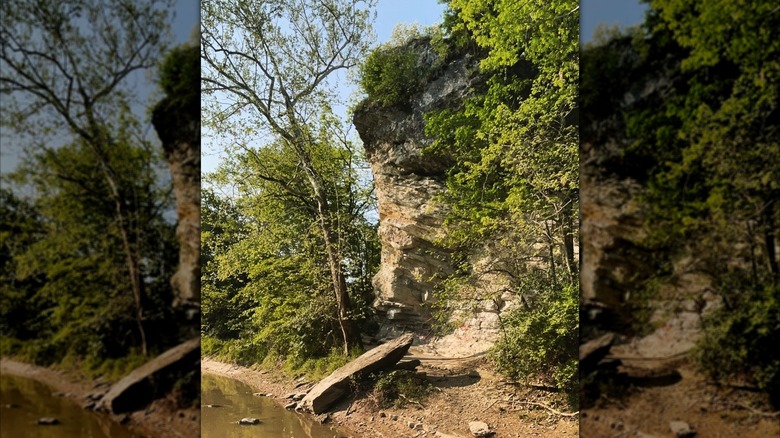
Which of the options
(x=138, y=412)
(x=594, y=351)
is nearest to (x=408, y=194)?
(x=594, y=351)

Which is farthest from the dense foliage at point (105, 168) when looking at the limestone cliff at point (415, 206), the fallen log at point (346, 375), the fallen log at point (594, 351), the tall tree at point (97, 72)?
the limestone cliff at point (415, 206)

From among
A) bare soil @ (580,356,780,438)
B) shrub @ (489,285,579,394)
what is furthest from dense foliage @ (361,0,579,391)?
bare soil @ (580,356,780,438)

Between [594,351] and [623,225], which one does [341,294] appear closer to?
[594,351]

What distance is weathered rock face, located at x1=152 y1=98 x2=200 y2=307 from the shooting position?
4.62ft

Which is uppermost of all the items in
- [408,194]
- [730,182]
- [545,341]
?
[408,194]

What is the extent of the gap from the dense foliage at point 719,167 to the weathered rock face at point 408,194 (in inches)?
185

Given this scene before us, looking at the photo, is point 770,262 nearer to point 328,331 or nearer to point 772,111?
point 772,111

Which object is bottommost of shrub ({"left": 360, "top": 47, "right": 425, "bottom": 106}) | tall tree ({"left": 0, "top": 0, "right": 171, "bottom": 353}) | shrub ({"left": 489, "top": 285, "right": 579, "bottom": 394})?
shrub ({"left": 489, "top": 285, "right": 579, "bottom": 394})

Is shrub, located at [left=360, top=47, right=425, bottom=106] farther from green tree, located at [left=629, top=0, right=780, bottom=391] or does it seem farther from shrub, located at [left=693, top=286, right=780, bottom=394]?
shrub, located at [left=693, top=286, right=780, bottom=394]

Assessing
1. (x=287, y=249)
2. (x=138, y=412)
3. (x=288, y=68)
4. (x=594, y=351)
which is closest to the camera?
(x=138, y=412)

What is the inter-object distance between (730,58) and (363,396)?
4915mm

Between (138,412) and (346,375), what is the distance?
14.6 ft

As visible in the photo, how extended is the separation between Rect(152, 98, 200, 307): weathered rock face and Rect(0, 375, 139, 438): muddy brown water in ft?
1.24

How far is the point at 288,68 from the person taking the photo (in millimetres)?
6309
